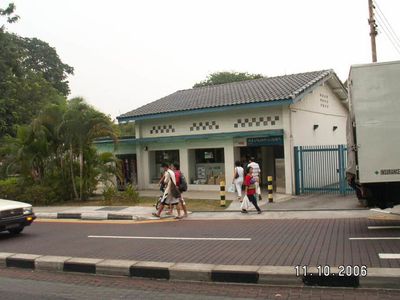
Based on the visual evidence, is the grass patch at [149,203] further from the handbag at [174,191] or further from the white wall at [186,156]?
the white wall at [186,156]

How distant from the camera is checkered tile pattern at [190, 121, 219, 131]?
68.8ft

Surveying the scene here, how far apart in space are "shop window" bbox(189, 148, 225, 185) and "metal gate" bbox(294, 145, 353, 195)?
4.04 m

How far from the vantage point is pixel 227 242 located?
9039mm

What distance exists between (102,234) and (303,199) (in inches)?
326

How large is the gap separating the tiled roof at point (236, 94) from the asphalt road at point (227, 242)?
839cm

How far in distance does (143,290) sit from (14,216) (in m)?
6.26

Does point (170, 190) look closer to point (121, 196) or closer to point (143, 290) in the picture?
point (121, 196)

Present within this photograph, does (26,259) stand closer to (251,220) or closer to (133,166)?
(251,220)

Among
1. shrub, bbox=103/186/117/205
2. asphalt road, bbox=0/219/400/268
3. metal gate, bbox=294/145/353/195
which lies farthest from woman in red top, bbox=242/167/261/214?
shrub, bbox=103/186/117/205

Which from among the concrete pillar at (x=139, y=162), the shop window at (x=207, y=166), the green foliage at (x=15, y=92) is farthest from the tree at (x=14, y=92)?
the shop window at (x=207, y=166)

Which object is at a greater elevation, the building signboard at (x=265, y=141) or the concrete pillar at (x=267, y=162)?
the building signboard at (x=265, y=141)

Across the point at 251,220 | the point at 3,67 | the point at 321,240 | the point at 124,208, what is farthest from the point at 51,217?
the point at 3,67

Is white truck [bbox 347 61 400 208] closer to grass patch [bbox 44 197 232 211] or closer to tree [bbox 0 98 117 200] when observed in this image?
grass patch [bbox 44 197 232 211]

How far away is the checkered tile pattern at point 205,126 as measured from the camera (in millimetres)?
20969
